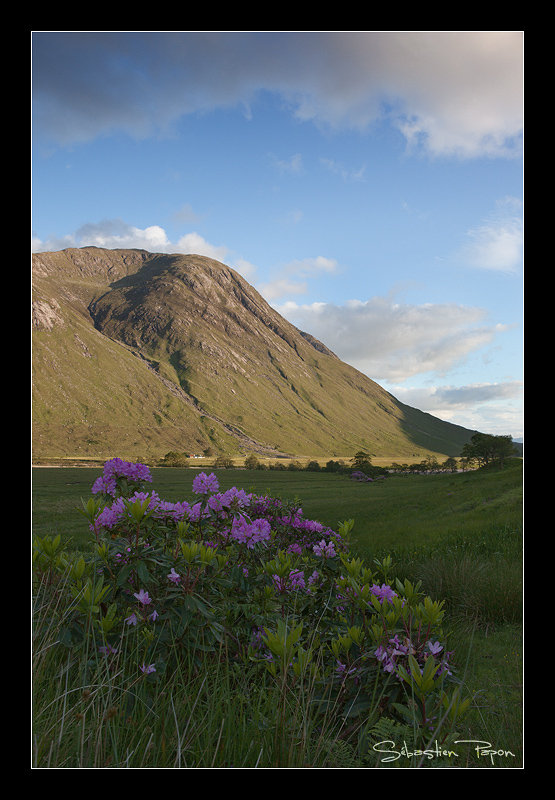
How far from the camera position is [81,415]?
101m

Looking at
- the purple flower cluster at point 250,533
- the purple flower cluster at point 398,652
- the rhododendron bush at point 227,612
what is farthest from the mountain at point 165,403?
the purple flower cluster at point 398,652

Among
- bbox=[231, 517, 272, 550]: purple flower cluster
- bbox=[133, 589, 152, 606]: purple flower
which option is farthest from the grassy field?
bbox=[231, 517, 272, 550]: purple flower cluster

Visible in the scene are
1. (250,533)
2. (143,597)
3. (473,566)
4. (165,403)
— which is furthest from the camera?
(165,403)

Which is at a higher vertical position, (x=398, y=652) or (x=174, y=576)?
(x=174, y=576)

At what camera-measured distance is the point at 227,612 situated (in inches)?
108

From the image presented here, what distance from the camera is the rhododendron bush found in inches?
76.4

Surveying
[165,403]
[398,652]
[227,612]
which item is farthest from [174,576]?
[165,403]

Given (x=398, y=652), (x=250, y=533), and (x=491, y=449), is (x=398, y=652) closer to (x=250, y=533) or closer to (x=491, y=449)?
(x=250, y=533)

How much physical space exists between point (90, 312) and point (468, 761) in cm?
20088

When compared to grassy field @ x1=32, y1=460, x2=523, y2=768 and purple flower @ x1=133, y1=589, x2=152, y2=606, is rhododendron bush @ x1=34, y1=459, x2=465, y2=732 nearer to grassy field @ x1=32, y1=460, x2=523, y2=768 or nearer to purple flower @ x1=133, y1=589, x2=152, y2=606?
purple flower @ x1=133, y1=589, x2=152, y2=606

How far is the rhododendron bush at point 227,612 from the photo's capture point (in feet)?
6.37

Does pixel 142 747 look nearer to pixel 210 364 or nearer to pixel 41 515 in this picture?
pixel 41 515

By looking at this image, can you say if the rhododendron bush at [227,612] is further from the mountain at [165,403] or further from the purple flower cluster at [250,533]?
the mountain at [165,403]
